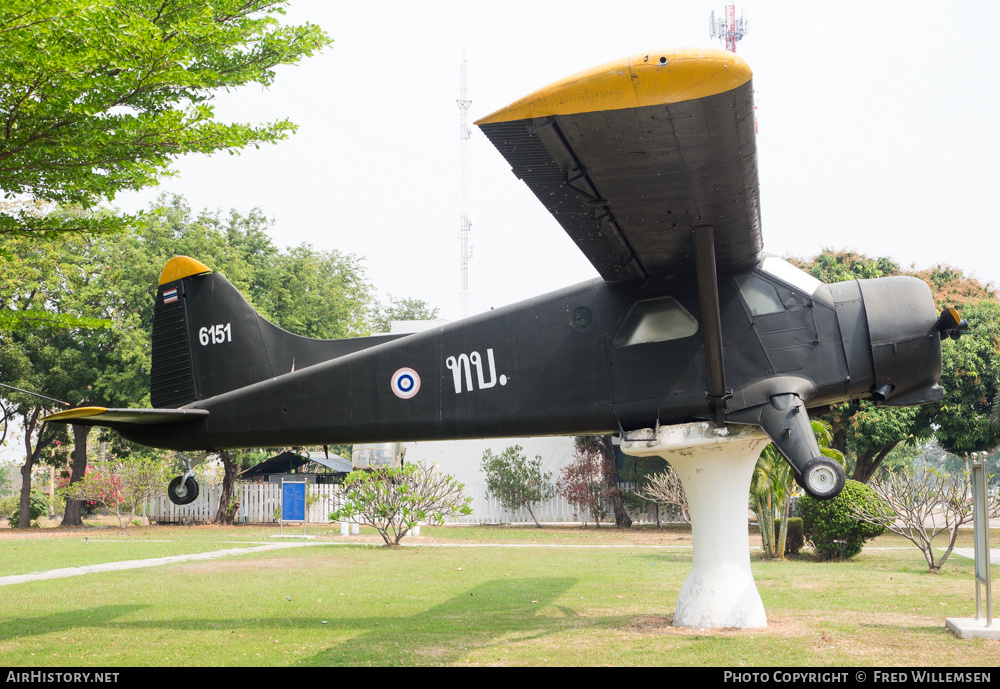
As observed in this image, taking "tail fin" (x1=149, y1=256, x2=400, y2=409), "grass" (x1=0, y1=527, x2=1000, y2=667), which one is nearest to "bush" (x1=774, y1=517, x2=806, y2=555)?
"grass" (x1=0, y1=527, x2=1000, y2=667)

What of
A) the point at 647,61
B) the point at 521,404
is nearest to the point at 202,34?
the point at 521,404

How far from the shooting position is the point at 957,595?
1191cm

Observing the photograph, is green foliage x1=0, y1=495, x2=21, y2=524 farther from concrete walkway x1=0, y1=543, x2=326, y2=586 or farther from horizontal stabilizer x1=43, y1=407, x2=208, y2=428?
horizontal stabilizer x1=43, y1=407, x2=208, y2=428

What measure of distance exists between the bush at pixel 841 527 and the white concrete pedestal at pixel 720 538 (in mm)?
10420

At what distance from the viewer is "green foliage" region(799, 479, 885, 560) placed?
17922mm

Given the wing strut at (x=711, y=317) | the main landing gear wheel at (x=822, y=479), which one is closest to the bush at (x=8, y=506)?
the wing strut at (x=711, y=317)

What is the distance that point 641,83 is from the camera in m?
4.71

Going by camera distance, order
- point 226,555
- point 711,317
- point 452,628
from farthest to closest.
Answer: point 226,555 → point 452,628 → point 711,317

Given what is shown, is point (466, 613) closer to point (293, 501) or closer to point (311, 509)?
point (293, 501)

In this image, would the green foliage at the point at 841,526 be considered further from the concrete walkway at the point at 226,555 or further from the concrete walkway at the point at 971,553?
the concrete walkway at the point at 226,555

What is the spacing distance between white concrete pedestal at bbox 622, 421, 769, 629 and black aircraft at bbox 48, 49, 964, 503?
0.91 metres

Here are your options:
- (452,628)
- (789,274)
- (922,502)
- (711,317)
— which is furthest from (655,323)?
(922,502)

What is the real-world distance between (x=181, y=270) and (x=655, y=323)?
21.2ft

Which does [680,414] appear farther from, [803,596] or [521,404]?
[803,596]
